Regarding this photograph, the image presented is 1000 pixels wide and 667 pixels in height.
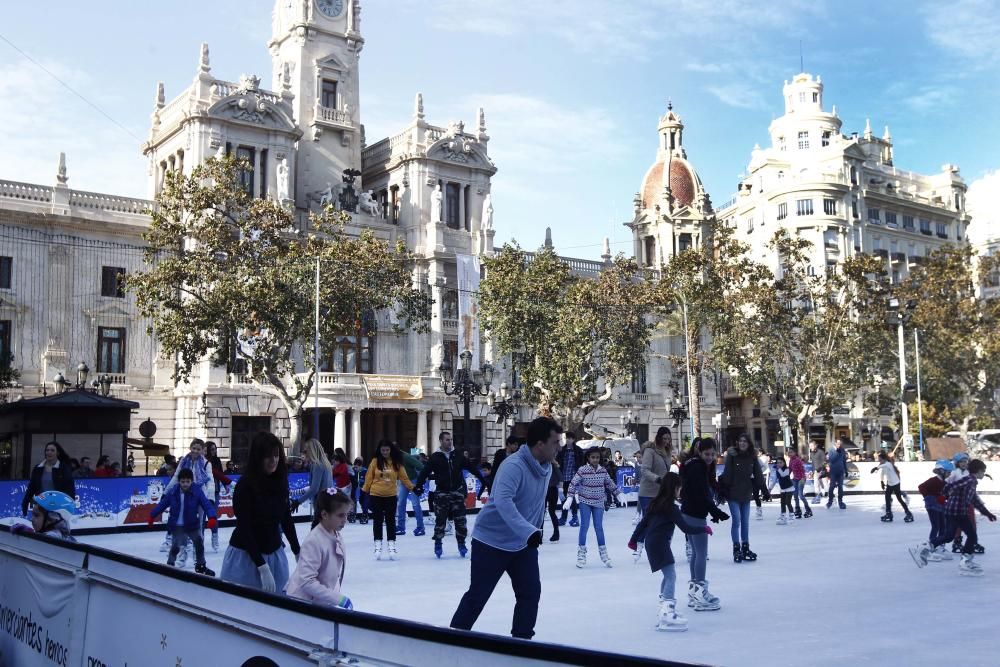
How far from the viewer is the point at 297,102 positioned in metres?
47.4

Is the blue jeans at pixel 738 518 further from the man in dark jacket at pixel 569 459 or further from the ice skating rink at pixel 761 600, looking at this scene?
the man in dark jacket at pixel 569 459

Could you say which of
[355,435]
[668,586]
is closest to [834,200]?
[355,435]

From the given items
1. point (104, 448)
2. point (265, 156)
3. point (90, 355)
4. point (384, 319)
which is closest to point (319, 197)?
point (265, 156)

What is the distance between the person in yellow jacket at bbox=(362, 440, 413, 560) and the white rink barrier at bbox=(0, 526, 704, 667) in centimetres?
777

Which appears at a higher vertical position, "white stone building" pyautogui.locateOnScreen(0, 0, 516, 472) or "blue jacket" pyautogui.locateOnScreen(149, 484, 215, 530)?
"white stone building" pyautogui.locateOnScreen(0, 0, 516, 472)

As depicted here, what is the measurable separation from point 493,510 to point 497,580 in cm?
51

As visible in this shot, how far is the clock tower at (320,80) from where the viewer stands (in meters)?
47.3

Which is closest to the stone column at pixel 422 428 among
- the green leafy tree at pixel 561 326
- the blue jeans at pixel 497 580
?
the green leafy tree at pixel 561 326

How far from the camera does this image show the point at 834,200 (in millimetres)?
70625

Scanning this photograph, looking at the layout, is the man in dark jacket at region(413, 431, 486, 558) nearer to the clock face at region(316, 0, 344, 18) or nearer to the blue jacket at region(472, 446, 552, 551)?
the blue jacket at region(472, 446, 552, 551)

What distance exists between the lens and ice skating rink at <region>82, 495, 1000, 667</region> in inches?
326

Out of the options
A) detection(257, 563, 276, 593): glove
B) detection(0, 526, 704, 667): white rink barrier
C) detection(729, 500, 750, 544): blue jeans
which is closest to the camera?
detection(0, 526, 704, 667): white rink barrier

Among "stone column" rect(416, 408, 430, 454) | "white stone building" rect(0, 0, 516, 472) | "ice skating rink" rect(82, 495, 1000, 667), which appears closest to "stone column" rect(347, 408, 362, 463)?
"white stone building" rect(0, 0, 516, 472)

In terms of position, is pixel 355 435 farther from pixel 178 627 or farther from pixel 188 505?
pixel 178 627
